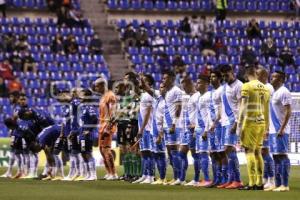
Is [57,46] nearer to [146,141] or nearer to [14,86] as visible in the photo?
[14,86]

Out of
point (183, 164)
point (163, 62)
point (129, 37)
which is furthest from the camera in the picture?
point (129, 37)

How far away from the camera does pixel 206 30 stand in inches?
1671

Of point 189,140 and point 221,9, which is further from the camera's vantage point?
point 221,9

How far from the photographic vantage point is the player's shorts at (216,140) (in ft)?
63.4

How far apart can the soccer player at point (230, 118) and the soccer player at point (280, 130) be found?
709 mm

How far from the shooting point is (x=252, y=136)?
17.9 m

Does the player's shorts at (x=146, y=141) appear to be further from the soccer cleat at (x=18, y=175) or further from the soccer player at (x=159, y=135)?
the soccer cleat at (x=18, y=175)

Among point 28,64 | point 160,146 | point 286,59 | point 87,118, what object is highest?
point 286,59

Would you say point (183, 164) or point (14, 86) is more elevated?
point (14, 86)

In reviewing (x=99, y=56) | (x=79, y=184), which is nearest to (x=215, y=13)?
(x=99, y=56)

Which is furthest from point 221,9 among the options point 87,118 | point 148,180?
point 148,180

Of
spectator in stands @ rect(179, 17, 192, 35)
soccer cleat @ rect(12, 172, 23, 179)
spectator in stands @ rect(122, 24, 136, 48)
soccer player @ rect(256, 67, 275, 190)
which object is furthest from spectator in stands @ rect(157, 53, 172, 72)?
soccer player @ rect(256, 67, 275, 190)

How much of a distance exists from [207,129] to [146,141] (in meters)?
2.31

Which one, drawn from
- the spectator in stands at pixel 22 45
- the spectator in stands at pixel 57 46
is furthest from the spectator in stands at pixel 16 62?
the spectator in stands at pixel 57 46
